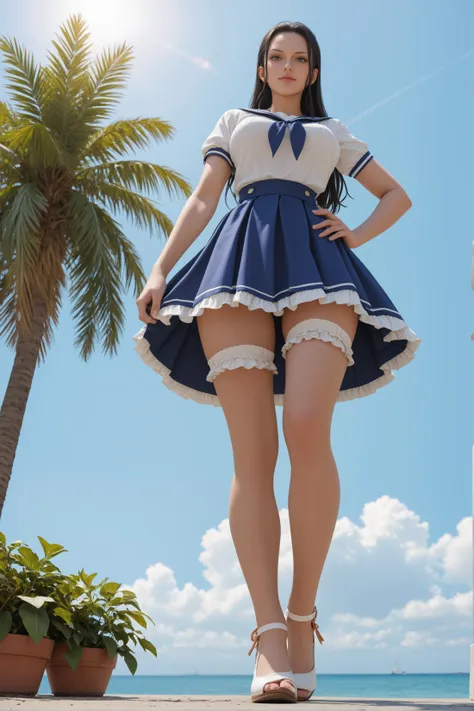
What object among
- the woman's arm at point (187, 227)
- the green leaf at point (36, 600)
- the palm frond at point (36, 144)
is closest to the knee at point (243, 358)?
the woman's arm at point (187, 227)

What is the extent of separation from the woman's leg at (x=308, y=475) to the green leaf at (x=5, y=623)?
1.41m

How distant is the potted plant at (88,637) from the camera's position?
3.86 m

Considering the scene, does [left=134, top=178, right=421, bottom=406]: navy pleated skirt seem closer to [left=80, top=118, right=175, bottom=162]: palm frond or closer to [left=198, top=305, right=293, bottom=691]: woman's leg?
[left=198, top=305, right=293, bottom=691]: woman's leg

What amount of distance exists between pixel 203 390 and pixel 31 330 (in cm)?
815

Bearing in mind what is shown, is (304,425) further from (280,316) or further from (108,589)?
(108,589)

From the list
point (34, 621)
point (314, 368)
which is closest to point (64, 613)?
point (34, 621)

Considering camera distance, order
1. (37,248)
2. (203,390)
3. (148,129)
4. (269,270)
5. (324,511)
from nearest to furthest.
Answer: (324,511) → (269,270) → (203,390) → (37,248) → (148,129)

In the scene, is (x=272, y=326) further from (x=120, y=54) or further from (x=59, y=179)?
(x=120, y=54)

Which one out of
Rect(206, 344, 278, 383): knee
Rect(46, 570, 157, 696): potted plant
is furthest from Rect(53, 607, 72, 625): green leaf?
Rect(206, 344, 278, 383): knee

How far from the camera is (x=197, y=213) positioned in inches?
131

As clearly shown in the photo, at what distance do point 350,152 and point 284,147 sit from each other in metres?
0.35

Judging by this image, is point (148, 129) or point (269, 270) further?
point (148, 129)

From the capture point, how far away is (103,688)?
13.4 ft

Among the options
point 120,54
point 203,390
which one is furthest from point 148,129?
point 203,390
